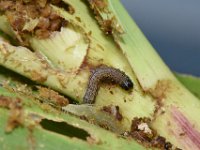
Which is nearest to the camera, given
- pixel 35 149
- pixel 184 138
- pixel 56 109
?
pixel 35 149

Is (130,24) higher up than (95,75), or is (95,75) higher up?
(130,24)

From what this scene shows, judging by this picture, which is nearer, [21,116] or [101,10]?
[21,116]

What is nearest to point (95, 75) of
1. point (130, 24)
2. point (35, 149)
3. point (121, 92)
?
point (121, 92)

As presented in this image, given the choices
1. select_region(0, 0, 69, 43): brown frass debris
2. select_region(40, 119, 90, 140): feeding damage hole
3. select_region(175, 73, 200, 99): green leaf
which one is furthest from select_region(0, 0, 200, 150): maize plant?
select_region(175, 73, 200, 99): green leaf

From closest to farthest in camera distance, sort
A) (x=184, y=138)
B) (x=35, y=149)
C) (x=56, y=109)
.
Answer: (x=35, y=149), (x=56, y=109), (x=184, y=138)

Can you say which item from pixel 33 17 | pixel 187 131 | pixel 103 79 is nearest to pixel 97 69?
pixel 103 79

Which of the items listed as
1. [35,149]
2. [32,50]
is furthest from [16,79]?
[35,149]

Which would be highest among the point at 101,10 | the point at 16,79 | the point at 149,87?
the point at 101,10

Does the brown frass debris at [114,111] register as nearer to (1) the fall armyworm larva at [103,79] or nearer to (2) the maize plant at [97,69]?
(2) the maize plant at [97,69]

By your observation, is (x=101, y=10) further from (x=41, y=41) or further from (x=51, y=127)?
(x=51, y=127)
